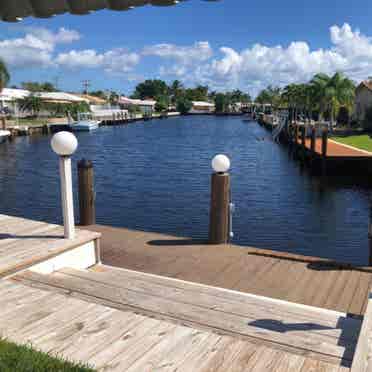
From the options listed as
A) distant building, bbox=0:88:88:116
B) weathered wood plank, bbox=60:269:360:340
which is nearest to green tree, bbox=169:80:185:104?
distant building, bbox=0:88:88:116

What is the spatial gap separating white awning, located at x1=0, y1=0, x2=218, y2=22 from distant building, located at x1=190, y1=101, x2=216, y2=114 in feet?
480

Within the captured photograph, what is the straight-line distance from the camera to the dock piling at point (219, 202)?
6702 millimetres

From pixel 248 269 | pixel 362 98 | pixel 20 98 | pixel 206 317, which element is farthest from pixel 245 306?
pixel 20 98

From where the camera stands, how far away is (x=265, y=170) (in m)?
24.5

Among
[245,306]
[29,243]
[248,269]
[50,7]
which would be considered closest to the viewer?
[50,7]

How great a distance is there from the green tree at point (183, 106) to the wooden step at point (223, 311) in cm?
13863

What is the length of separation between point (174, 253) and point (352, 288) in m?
2.52

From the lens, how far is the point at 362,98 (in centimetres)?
4428

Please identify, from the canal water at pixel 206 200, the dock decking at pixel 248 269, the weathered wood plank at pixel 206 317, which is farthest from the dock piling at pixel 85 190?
the canal water at pixel 206 200

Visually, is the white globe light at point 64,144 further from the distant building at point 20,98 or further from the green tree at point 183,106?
the green tree at point 183,106

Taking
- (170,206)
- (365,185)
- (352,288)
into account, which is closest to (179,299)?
(352,288)

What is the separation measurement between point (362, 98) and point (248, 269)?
144 ft

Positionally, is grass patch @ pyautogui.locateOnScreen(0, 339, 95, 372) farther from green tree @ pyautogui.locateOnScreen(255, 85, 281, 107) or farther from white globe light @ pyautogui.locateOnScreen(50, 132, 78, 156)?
green tree @ pyautogui.locateOnScreen(255, 85, 281, 107)

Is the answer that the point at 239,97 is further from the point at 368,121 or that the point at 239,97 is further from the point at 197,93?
the point at 368,121
